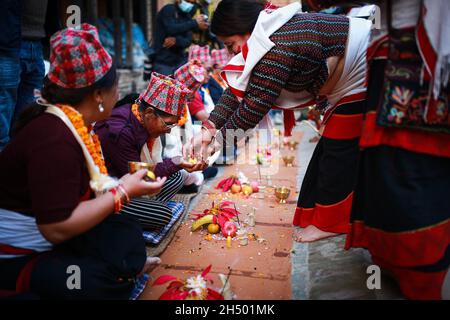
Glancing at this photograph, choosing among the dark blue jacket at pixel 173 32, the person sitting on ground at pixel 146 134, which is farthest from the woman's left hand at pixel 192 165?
the dark blue jacket at pixel 173 32

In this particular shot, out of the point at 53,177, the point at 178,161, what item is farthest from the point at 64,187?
the point at 178,161

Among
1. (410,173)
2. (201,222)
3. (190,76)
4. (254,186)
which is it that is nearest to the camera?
(410,173)

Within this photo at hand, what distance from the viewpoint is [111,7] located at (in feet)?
28.6

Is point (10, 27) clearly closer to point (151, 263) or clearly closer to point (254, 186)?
point (151, 263)

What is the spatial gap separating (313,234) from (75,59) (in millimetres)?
1972

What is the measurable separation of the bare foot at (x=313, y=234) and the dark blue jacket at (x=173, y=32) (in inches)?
158

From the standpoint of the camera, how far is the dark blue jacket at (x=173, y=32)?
20.4 ft

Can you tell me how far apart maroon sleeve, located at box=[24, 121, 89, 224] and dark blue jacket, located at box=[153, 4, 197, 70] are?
457 centimetres

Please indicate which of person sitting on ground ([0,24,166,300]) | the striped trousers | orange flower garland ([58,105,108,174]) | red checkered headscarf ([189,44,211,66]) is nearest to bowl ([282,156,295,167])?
red checkered headscarf ([189,44,211,66])

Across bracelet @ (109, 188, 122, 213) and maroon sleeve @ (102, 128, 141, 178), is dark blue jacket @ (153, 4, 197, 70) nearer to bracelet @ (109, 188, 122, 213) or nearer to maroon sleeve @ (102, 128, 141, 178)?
maroon sleeve @ (102, 128, 141, 178)

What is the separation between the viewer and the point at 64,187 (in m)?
1.89

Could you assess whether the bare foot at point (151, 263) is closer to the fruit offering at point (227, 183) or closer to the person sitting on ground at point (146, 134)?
the person sitting on ground at point (146, 134)

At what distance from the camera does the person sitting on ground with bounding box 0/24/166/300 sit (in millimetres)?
1902
